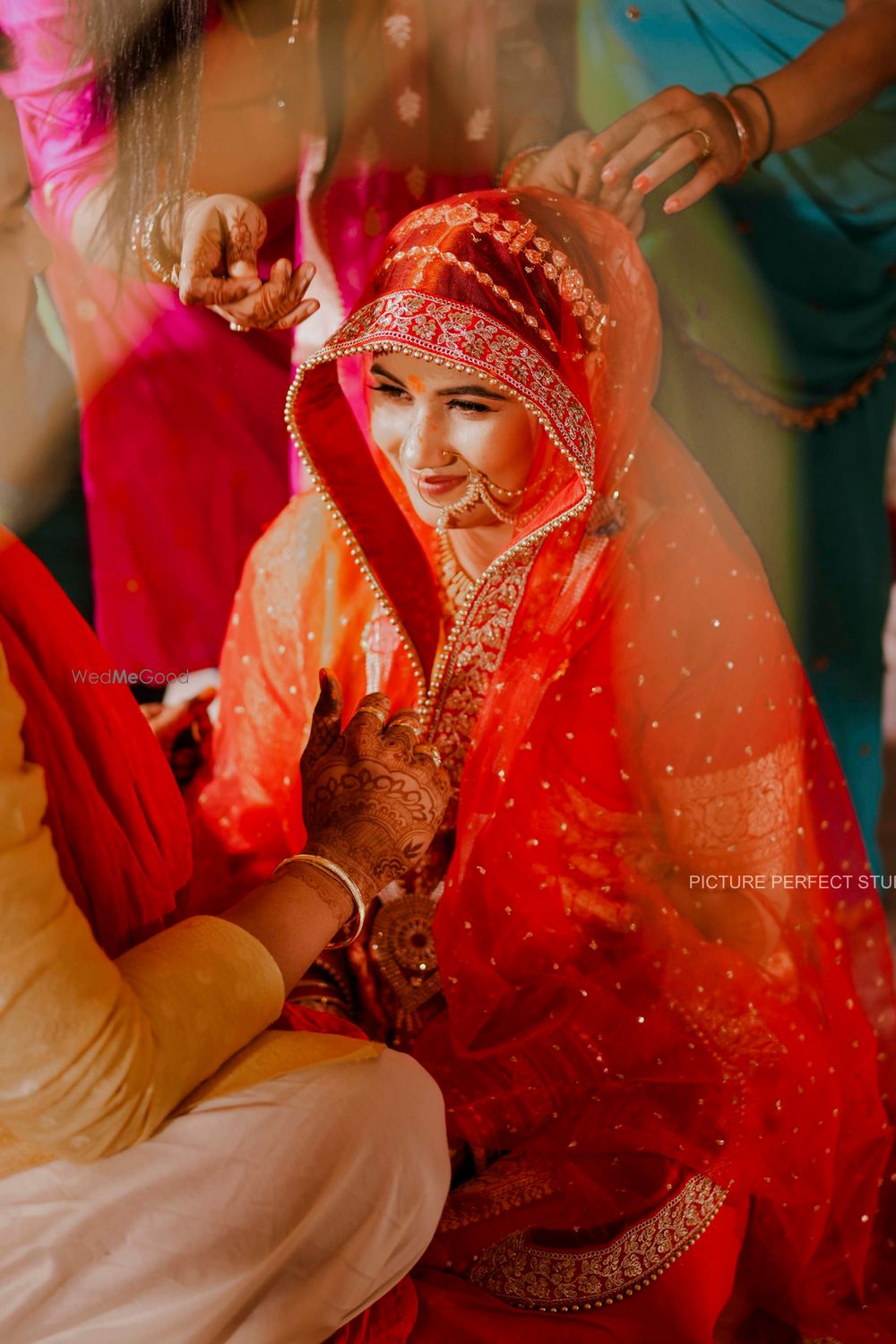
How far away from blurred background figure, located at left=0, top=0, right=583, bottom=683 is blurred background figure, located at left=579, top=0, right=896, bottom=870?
0.12 metres

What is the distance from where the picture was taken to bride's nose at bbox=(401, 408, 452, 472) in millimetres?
1306

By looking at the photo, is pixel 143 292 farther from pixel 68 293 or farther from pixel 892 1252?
pixel 892 1252

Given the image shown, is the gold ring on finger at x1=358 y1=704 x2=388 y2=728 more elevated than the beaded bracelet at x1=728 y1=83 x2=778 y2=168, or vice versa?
the beaded bracelet at x1=728 y1=83 x2=778 y2=168

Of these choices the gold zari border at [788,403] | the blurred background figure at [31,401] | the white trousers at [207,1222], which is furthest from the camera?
the gold zari border at [788,403]

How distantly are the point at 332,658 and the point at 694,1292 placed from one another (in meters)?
0.83

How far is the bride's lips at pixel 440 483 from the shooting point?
1.34 metres

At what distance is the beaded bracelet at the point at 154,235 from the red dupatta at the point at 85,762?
427 mm

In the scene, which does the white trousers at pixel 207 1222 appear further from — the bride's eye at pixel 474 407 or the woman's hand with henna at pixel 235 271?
the woman's hand with henna at pixel 235 271

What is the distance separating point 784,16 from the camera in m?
1.36

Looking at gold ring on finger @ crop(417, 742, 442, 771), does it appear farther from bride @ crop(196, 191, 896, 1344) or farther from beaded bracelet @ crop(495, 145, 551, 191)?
beaded bracelet @ crop(495, 145, 551, 191)

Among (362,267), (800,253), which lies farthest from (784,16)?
(362,267)

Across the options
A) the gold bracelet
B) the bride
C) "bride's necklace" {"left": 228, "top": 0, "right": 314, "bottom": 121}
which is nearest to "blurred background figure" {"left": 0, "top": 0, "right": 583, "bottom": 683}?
"bride's necklace" {"left": 228, "top": 0, "right": 314, "bottom": 121}

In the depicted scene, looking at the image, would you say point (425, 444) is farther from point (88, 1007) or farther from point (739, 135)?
point (88, 1007)

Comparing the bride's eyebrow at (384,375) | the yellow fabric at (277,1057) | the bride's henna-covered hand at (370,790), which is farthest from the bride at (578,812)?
the yellow fabric at (277,1057)
